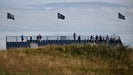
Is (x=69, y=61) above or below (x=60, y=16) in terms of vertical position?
below

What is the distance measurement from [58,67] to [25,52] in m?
6.87

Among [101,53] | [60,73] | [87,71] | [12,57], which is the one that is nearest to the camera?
[60,73]

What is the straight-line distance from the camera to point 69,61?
3962 centimetres

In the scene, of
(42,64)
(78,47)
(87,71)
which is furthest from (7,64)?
(78,47)

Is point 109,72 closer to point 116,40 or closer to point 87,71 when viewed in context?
point 87,71

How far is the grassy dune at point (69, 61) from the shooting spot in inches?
1275

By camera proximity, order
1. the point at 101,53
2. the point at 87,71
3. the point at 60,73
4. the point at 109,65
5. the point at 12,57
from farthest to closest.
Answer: the point at 101,53
the point at 109,65
the point at 12,57
the point at 87,71
the point at 60,73

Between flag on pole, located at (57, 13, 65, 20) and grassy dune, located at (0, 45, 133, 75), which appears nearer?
grassy dune, located at (0, 45, 133, 75)

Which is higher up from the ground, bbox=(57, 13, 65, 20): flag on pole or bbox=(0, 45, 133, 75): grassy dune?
bbox=(57, 13, 65, 20): flag on pole

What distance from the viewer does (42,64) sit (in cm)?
3572

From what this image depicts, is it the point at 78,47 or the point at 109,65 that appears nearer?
the point at 109,65

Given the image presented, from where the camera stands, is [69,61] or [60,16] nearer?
[69,61]

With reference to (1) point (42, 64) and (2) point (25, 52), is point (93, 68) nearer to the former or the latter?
(1) point (42, 64)

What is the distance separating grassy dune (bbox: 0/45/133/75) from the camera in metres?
32.4
